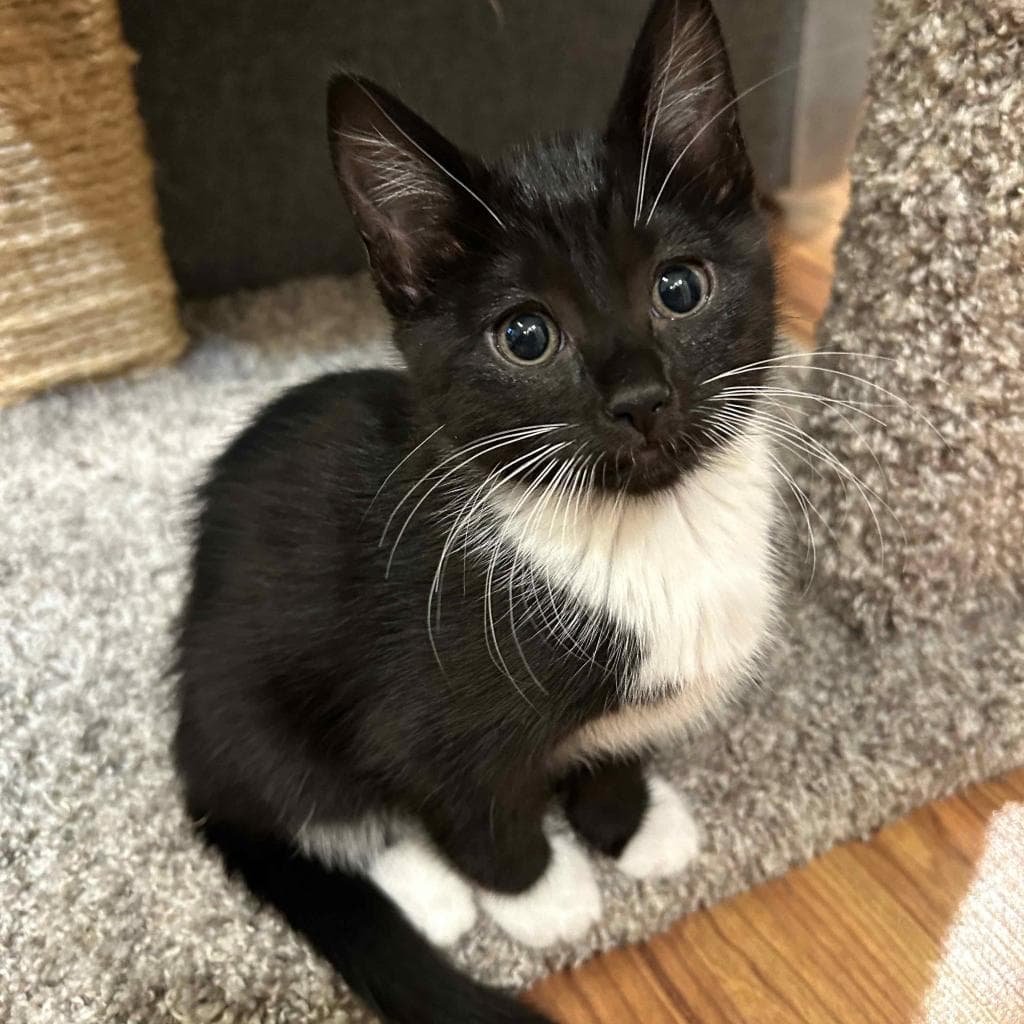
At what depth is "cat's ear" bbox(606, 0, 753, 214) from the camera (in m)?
0.72

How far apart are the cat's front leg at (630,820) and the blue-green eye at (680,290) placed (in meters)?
0.46

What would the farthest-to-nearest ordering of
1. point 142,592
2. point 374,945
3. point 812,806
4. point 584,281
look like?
point 142,592
point 812,806
point 374,945
point 584,281

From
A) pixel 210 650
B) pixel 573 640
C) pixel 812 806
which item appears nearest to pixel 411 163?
pixel 573 640

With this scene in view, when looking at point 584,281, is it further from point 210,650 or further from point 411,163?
point 210,650

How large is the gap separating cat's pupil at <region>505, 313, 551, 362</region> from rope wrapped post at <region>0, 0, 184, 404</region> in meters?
0.89

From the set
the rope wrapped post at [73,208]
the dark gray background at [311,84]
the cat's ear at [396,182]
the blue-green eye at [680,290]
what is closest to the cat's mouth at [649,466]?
the blue-green eye at [680,290]

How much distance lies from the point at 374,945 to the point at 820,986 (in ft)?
1.34

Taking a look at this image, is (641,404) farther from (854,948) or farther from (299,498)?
(854,948)

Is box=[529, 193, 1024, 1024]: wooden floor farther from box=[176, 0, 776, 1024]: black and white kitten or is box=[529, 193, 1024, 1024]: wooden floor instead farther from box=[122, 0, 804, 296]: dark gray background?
box=[122, 0, 804, 296]: dark gray background

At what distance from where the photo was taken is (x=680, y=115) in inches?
29.6

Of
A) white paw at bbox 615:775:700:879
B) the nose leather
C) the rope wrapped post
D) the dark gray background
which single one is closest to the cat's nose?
the nose leather

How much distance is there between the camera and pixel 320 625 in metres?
0.84

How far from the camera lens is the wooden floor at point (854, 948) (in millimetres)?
847

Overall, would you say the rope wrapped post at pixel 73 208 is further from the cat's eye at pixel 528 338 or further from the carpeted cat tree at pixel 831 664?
the cat's eye at pixel 528 338
